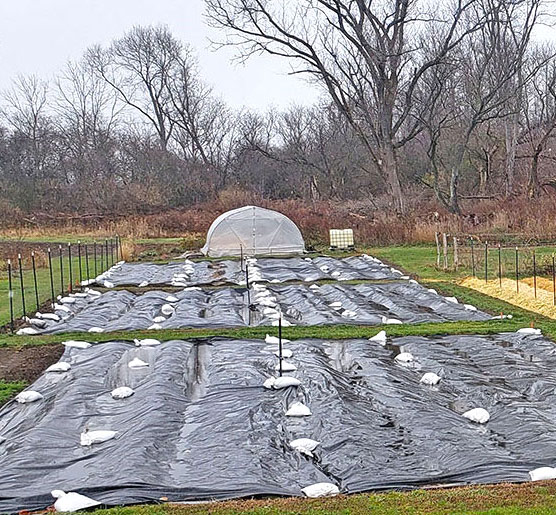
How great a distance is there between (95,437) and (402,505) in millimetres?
2054

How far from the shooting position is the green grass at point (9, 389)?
230 inches

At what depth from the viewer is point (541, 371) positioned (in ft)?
20.5

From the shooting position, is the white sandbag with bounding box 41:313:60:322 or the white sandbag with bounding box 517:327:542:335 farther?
the white sandbag with bounding box 41:313:60:322

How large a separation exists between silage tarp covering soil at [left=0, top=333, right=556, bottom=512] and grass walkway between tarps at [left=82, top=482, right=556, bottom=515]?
17 centimetres

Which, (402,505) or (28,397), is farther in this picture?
(28,397)

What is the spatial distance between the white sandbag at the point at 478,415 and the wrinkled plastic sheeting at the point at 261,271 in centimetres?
854

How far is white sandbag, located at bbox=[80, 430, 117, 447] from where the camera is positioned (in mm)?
4641

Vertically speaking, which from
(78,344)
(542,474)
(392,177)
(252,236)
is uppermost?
(392,177)

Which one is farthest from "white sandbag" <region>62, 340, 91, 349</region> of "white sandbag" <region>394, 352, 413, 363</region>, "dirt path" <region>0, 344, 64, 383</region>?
"white sandbag" <region>394, 352, 413, 363</region>

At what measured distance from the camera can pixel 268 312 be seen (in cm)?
984

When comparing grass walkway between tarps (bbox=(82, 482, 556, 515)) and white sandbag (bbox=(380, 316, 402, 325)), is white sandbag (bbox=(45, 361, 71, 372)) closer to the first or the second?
grass walkway between tarps (bbox=(82, 482, 556, 515))

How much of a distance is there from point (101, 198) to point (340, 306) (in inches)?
881

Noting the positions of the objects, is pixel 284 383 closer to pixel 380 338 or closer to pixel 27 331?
pixel 380 338

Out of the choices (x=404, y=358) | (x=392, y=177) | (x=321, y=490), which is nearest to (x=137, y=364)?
(x=404, y=358)
